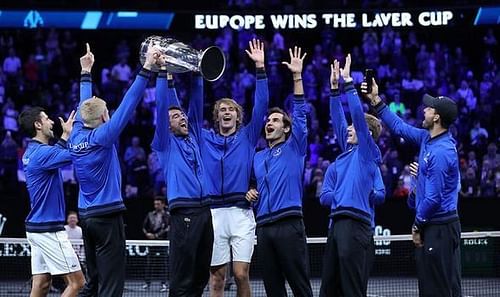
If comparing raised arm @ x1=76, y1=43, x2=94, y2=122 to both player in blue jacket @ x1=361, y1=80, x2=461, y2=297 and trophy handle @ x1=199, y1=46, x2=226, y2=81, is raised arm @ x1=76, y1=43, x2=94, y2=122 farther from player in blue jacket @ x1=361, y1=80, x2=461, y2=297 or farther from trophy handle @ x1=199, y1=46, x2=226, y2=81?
player in blue jacket @ x1=361, y1=80, x2=461, y2=297

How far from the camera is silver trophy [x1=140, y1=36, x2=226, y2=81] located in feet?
35.0

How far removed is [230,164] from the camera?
37.9 ft

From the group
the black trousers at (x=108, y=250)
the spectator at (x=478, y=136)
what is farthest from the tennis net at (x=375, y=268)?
the black trousers at (x=108, y=250)

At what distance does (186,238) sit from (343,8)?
20700mm

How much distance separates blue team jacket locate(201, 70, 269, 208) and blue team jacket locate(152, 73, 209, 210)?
0.61 meters

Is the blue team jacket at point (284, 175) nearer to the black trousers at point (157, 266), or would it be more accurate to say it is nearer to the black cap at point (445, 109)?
the black cap at point (445, 109)

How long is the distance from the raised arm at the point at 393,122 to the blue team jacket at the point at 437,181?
137 mm

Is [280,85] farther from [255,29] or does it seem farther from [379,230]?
[379,230]

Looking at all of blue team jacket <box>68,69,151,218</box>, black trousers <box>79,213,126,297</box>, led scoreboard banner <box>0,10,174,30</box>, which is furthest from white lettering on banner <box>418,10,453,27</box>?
black trousers <box>79,213,126,297</box>

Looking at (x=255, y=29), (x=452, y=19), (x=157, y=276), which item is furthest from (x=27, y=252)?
(x=452, y=19)

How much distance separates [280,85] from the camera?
28.9 m

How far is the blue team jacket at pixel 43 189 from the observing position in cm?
1180

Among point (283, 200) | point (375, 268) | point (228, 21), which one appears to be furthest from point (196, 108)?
point (228, 21)

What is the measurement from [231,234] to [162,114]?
72.0 inches
